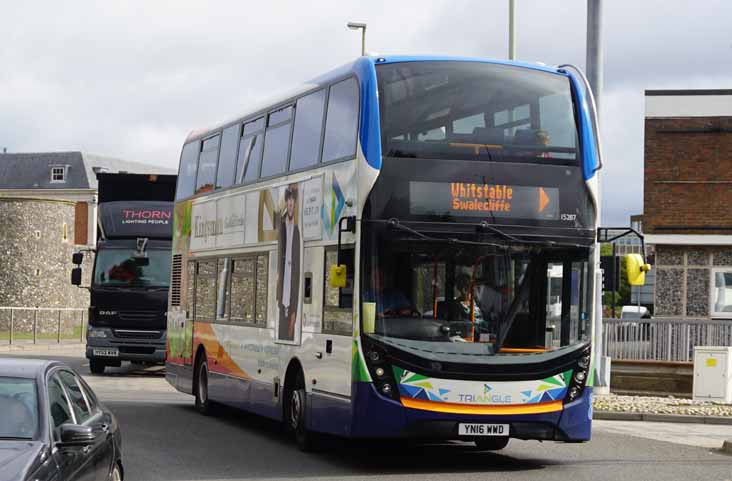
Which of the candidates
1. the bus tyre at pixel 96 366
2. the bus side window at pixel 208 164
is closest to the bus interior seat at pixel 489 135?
the bus side window at pixel 208 164

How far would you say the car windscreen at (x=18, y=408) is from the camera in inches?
325

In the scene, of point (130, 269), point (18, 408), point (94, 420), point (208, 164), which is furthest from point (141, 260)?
point (18, 408)

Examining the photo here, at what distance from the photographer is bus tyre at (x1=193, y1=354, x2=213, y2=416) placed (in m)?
20.9

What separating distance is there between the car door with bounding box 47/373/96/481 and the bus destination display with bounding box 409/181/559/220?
18.2 feet

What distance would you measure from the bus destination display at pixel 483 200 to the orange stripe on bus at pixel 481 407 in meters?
1.85

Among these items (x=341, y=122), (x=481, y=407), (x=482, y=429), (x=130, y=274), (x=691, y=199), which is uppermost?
(x=691, y=199)

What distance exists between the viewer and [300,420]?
15688mm

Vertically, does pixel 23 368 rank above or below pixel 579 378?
above

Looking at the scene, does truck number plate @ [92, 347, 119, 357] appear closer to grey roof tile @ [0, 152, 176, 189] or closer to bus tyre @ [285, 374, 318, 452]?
bus tyre @ [285, 374, 318, 452]

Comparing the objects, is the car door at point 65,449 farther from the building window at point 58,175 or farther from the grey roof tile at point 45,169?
the building window at point 58,175

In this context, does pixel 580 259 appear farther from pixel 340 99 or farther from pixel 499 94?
pixel 340 99

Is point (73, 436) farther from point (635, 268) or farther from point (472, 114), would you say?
point (635, 268)

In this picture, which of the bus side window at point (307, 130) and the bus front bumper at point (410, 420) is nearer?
the bus front bumper at point (410, 420)

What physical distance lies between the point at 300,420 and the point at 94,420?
642 centimetres
